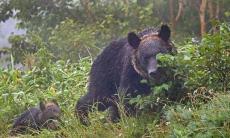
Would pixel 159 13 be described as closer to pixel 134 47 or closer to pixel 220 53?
pixel 134 47

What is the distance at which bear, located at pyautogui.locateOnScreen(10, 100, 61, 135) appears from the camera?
7633 millimetres

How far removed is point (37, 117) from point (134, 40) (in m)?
2.28

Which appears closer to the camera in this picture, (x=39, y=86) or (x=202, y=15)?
(x=39, y=86)

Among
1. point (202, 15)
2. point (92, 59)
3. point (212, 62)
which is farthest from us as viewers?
point (202, 15)

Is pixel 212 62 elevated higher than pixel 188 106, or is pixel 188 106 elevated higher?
pixel 212 62

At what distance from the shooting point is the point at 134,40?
21.5 ft

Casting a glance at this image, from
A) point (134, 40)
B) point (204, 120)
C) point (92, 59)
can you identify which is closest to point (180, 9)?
A: point (92, 59)

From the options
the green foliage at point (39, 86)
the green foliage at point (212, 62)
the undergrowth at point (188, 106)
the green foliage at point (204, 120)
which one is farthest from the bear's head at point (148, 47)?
the green foliage at point (39, 86)

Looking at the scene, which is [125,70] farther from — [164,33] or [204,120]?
[204,120]

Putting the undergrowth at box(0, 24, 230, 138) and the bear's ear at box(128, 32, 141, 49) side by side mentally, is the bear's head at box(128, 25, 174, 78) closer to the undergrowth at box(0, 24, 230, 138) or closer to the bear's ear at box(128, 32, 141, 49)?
the bear's ear at box(128, 32, 141, 49)

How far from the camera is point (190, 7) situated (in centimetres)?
1753

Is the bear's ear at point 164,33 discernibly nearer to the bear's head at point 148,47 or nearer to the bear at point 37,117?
the bear's head at point 148,47

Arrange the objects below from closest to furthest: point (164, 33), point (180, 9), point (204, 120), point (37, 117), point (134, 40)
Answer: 1. point (204, 120)
2. point (164, 33)
3. point (134, 40)
4. point (37, 117)
5. point (180, 9)

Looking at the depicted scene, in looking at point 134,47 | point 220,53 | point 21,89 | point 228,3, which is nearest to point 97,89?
point 134,47
